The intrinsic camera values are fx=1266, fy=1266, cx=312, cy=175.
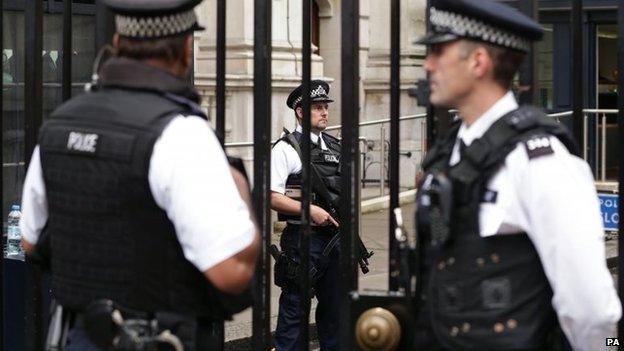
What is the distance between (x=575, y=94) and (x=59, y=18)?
22.7 feet

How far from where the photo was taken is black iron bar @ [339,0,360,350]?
408cm

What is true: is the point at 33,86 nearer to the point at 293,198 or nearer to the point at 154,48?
the point at 154,48

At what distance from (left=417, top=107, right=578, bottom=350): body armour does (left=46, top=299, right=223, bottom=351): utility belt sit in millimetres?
676

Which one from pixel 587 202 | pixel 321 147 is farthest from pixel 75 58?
pixel 587 202

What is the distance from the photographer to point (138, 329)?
3.29 metres

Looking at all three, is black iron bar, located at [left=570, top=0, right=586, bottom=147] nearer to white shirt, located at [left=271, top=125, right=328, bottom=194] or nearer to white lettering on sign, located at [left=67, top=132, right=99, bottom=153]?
white lettering on sign, located at [left=67, top=132, right=99, bottom=153]

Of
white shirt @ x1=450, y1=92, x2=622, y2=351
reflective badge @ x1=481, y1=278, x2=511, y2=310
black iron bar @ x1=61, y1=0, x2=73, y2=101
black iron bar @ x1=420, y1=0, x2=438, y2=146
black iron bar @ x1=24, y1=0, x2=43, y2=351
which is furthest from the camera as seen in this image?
black iron bar @ x1=24, y1=0, x2=43, y2=351

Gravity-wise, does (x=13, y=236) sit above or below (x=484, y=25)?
below

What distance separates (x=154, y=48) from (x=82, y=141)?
1.02 ft

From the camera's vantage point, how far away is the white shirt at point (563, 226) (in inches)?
119

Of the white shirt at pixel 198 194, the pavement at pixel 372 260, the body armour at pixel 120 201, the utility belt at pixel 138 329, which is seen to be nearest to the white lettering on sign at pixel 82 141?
the body armour at pixel 120 201

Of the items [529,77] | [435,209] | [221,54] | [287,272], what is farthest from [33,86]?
[287,272]

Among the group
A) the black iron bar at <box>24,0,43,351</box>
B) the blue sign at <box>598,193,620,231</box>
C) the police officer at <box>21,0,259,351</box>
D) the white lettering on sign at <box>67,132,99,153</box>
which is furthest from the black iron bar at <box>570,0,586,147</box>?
the blue sign at <box>598,193,620,231</box>

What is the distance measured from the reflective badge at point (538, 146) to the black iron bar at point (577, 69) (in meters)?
0.81
